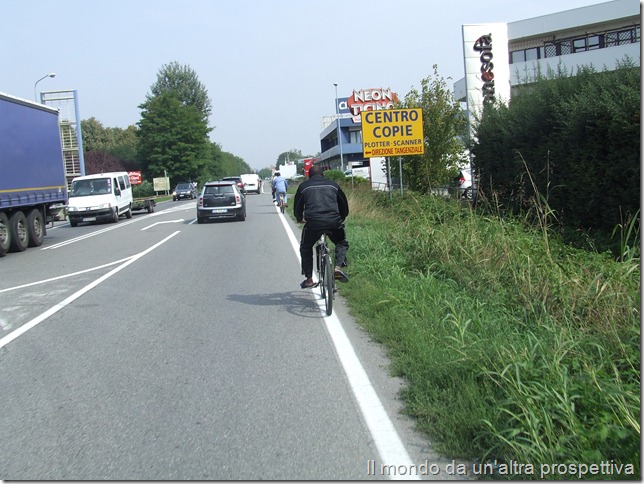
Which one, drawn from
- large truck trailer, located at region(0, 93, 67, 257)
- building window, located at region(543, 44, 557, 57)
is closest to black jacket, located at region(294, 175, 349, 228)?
large truck trailer, located at region(0, 93, 67, 257)

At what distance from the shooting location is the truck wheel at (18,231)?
53.8 feet

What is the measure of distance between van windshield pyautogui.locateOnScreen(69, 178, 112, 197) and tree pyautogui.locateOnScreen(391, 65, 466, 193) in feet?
44.6

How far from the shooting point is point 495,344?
508 cm

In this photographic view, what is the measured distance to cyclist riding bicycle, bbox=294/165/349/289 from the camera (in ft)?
26.0

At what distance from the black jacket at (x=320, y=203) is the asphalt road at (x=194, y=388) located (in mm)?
1147

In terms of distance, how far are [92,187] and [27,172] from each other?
1052cm

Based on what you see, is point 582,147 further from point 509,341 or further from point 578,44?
point 578,44

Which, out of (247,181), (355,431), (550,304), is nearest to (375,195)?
(550,304)

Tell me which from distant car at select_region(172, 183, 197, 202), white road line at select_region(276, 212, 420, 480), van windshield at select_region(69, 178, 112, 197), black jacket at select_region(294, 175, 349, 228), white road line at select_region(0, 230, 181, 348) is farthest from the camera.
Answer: distant car at select_region(172, 183, 197, 202)

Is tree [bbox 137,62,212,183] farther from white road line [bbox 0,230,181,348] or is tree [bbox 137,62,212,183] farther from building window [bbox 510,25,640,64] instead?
white road line [bbox 0,230,181,348]

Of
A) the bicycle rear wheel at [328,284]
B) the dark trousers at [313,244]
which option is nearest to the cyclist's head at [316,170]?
the dark trousers at [313,244]

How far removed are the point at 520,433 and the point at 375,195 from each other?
64.6 ft

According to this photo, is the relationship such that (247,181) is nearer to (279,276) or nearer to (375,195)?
(375,195)

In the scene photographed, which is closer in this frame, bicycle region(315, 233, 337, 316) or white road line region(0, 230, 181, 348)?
white road line region(0, 230, 181, 348)
